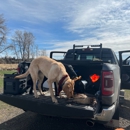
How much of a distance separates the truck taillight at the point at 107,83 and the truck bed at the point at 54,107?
40cm

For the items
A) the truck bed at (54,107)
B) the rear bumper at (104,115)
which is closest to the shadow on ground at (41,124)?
→ the truck bed at (54,107)

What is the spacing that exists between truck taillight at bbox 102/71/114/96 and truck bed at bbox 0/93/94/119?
1.32 ft

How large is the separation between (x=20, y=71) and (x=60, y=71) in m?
1.36

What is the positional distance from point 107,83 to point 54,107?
3.39 feet

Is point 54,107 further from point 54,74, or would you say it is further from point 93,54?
point 93,54

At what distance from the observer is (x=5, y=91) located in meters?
3.34

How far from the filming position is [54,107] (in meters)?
2.76

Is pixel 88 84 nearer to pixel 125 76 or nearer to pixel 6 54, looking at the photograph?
pixel 125 76

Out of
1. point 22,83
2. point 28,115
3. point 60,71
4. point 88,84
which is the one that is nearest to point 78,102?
point 60,71

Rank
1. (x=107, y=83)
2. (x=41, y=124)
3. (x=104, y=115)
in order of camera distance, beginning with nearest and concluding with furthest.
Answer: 1. (x=104, y=115)
2. (x=107, y=83)
3. (x=41, y=124)

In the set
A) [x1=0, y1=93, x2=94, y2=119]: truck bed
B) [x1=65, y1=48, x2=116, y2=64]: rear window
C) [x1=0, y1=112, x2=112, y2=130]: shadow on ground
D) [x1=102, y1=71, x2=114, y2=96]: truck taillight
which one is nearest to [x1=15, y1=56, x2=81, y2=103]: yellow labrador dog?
[x1=0, y1=93, x2=94, y2=119]: truck bed

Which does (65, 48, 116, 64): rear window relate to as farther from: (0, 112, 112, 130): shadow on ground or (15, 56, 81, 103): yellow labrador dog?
(0, 112, 112, 130): shadow on ground

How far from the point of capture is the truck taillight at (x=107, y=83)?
2695mm

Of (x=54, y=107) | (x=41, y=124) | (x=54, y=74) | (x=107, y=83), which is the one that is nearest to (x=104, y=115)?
(x=107, y=83)
